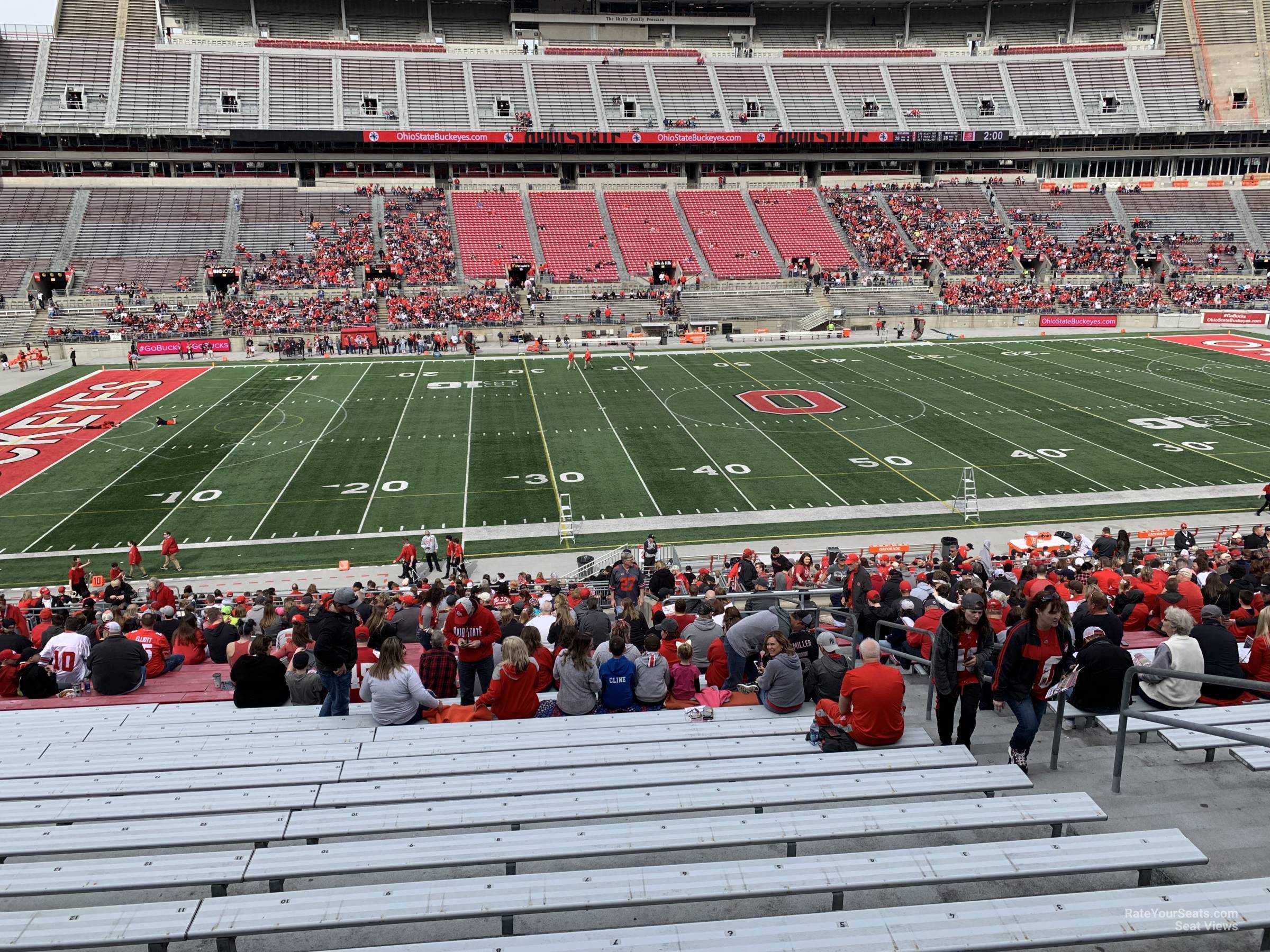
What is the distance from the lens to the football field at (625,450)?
2672 centimetres

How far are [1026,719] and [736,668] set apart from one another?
336cm

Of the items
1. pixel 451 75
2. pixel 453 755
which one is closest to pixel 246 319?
pixel 451 75

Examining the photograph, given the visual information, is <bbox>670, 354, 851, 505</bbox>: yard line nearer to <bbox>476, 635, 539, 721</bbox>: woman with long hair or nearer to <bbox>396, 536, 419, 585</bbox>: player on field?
<bbox>396, 536, 419, 585</bbox>: player on field

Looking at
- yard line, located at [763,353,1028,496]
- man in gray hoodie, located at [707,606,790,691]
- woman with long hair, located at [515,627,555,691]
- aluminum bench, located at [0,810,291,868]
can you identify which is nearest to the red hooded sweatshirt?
woman with long hair, located at [515,627,555,691]

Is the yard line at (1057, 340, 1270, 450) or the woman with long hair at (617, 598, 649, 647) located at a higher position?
the yard line at (1057, 340, 1270, 450)

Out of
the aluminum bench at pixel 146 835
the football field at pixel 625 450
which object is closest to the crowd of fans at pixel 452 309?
the football field at pixel 625 450

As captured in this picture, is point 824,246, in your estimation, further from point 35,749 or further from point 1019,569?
point 35,749

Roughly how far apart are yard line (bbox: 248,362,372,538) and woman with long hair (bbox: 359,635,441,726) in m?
18.8

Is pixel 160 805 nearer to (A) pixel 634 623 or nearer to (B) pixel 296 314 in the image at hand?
→ (A) pixel 634 623

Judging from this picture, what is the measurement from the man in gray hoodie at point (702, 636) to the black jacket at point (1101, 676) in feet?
12.7

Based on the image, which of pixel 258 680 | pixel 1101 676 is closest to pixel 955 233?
pixel 1101 676

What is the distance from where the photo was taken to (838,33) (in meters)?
86.6

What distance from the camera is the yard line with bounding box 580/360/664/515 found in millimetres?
28112
